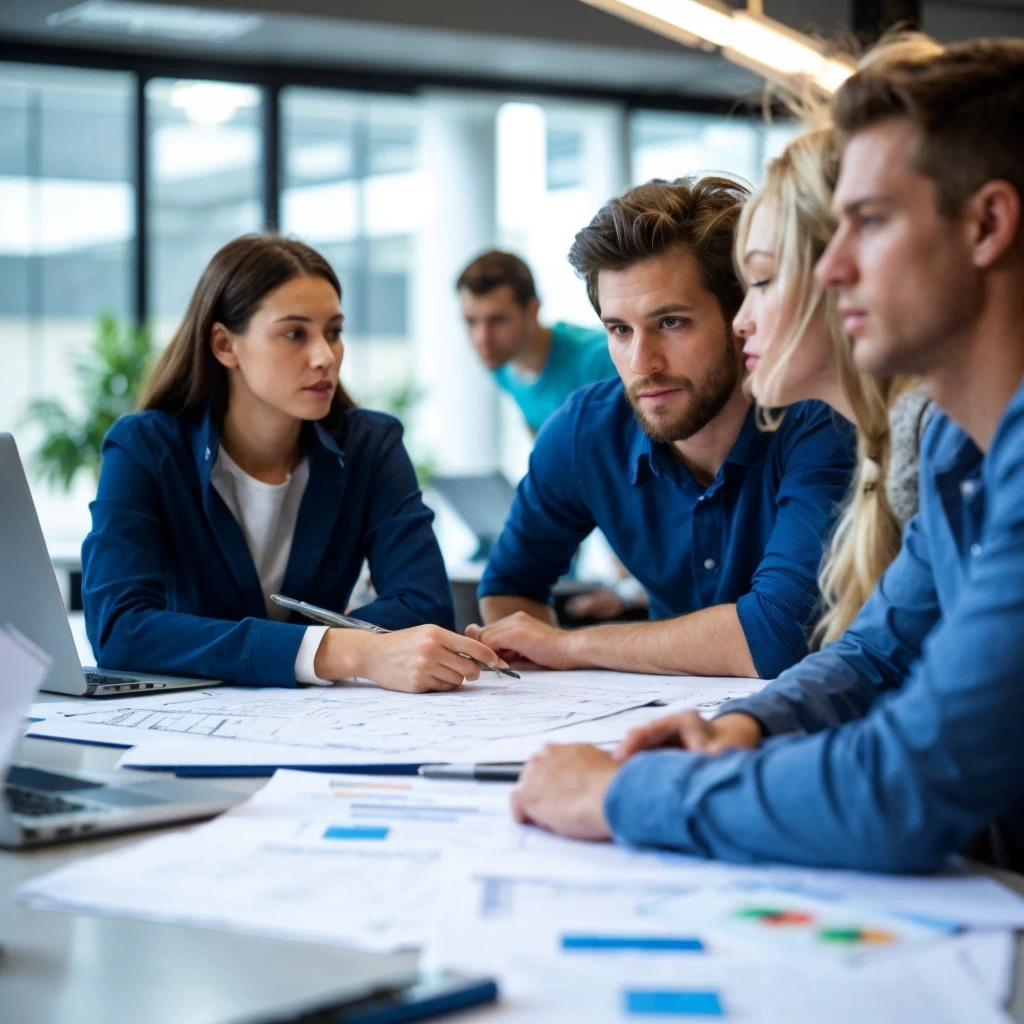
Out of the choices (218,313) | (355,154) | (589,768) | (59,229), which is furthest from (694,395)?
(355,154)

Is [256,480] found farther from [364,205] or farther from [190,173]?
[364,205]

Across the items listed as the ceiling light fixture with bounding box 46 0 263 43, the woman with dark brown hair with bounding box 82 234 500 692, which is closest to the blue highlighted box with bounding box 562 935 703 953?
the woman with dark brown hair with bounding box 82 234 500 692

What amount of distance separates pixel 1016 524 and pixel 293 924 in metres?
0.56

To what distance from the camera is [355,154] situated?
675 centimetres

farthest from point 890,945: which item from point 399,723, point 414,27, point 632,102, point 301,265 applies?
point 632,102

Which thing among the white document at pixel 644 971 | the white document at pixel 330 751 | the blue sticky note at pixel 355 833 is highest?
the white document at pixel 330 751

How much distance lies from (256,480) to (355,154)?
4.82 meters

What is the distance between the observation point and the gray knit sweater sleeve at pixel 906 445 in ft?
4.75

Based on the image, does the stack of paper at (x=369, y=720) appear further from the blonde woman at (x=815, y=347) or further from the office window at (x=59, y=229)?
the office window at (x=59, y=229)

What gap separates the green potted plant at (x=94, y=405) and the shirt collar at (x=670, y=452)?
12.8 feet

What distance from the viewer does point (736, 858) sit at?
98 cm

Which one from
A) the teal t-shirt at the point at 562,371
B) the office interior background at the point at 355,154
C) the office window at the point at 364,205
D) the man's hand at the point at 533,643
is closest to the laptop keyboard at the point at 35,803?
the man's hand at the point at 533,643

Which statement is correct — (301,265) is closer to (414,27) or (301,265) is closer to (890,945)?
(890,945)

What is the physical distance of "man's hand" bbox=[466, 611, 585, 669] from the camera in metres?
1.97
